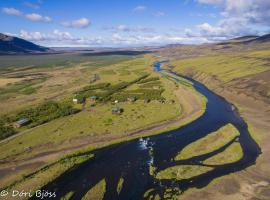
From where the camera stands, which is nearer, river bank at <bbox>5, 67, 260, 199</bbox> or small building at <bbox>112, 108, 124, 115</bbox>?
river bank at <bbox>5, 67, 260, 199</bbox>

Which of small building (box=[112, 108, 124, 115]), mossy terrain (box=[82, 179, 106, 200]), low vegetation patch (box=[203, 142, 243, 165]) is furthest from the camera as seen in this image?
small building (box=[112, 108, 124, 115])

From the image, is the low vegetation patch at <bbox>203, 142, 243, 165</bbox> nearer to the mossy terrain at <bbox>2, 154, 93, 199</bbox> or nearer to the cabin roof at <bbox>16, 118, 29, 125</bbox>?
the mossy terrain at <bbox>2, 154, 93, 199</bbox>

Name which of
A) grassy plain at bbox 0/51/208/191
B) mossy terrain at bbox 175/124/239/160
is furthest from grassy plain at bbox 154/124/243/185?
grassy plain at bbox 0/51/208/191

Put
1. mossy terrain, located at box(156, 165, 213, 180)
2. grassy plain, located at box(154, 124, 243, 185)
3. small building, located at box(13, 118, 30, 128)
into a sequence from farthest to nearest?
small building, located at box(13, 118, 30, 128) < grassy plain, located at box(154, 124, 243, 185) < mossy terrain, located at box(156, 165, 213, 180)

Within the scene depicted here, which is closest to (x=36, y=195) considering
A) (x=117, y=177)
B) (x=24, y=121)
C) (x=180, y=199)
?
(x=117, y=177)

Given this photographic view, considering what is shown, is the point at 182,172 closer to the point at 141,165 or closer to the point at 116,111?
the point at 141,165

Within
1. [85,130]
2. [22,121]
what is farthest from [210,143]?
[22,121]

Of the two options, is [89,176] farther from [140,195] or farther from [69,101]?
[69,101]

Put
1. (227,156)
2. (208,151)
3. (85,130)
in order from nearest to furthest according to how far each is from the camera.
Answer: (227,156), (208,151), (85,130)
